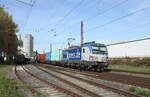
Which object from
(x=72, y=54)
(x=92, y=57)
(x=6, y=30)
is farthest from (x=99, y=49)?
(x=6, y=30)

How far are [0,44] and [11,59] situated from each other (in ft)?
81.8

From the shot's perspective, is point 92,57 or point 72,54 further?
point 72,54

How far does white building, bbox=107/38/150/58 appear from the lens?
121 ft

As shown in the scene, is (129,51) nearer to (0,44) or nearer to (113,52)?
(113,52)

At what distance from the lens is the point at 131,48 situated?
40.4 m

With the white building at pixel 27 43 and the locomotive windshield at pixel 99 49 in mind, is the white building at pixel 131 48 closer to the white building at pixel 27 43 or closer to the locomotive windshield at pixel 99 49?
the locomotive windshield at pixel 99 49

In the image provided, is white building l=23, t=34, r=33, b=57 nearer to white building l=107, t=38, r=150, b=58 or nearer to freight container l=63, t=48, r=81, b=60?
white building l=107, t=38, r=150, b=58

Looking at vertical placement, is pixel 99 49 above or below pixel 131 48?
below

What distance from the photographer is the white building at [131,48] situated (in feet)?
121

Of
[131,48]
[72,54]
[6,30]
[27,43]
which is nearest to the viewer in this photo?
[72,54]

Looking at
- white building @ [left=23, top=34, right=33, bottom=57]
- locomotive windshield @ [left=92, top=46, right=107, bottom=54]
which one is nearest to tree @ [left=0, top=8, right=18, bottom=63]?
locomotive windshield @ [left=92, top=46, right=107, bottom=54]

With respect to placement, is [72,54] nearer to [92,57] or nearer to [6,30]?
[92,57]

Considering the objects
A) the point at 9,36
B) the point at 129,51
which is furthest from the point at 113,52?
→ the point at 9,36

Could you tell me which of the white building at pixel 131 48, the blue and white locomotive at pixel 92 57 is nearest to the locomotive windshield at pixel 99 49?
the blue and white locomotive at pixel 92 57
